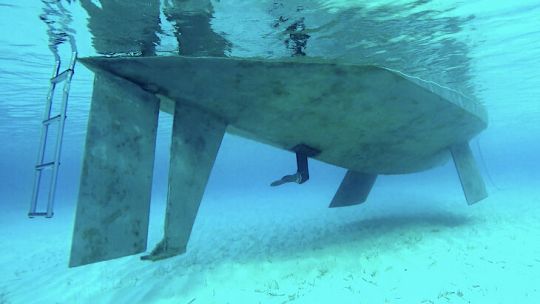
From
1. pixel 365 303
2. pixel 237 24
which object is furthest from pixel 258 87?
pixel 365 303

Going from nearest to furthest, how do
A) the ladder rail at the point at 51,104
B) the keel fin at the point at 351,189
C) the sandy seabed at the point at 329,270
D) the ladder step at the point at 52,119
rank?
the ladder rail at the point at 51,104 → the ladder step at the point at 52,119 → the sandy seabed at the point at 329,270 → the keel fin at the point at 351,189

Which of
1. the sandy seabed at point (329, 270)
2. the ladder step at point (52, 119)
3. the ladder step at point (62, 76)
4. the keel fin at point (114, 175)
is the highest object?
the ladder step at point (62, 76)

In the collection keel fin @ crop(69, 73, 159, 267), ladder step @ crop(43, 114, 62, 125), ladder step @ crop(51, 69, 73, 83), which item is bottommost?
keel fin @ crop(69, 73, 159, 267)

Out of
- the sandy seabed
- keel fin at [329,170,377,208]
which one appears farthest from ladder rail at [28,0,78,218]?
keel fin at [329,170,377,208]

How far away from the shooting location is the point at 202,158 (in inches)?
230

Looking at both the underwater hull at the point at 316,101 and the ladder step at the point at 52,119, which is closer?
the ladder step at the point at 52,119

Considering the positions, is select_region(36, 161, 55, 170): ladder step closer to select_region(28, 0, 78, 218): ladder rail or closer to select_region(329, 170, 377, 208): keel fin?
select_region(28, 0, 78, 218): ladder rail

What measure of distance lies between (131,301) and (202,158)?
2.65 metres

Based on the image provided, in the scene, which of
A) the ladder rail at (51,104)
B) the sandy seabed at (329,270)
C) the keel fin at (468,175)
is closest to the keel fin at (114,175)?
the ladder rail at (51,104)

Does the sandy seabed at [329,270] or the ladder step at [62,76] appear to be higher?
the ladder step at [62,76]

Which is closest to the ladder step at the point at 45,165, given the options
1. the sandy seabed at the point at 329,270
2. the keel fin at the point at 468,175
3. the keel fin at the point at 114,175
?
Answer: the keel fin at the point at 114,175

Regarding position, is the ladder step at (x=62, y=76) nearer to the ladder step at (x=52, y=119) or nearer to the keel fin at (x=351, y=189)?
the ladder step at (x=52, y=119)

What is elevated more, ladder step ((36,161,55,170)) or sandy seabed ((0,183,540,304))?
ladder step ((36,161,55,170))

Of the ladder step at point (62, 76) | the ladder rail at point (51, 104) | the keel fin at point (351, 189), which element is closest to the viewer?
the ladder rail at point (51, 104)
